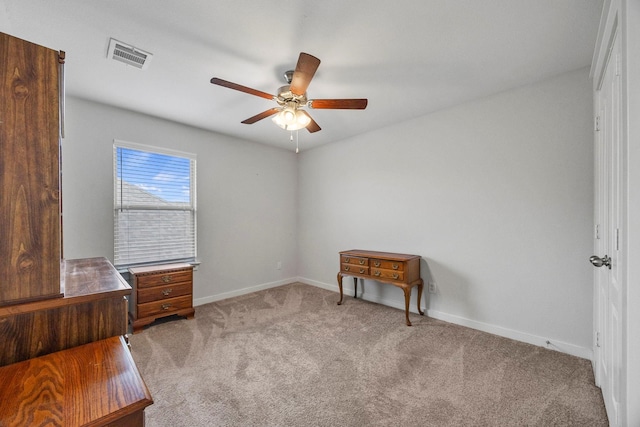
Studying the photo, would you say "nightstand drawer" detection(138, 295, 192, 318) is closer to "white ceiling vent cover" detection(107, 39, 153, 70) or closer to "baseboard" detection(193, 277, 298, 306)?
"baseboard" detection(193, 277, 298, 306)

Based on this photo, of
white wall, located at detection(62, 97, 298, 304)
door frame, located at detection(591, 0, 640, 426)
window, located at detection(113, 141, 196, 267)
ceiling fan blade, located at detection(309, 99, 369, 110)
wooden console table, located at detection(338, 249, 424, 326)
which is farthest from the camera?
window, located at detection(113, 141, 196, 267)

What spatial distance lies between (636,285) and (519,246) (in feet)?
5.60

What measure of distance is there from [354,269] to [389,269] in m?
0.50

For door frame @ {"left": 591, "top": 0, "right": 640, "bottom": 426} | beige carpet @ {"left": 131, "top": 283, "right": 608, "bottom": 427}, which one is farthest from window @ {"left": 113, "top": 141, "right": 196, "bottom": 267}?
door frame @ {"left": 591, "top": 0, "right": 640, "bottom": 426}

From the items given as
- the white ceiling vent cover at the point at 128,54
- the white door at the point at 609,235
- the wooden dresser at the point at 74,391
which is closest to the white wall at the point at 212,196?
the white ceiling vent cover at the point at 128,54

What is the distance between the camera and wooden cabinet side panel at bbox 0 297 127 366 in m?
0.99

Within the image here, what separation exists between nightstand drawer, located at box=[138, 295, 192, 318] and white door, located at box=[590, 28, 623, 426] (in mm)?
3518

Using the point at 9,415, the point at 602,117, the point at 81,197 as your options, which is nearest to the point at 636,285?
the point at 602,117

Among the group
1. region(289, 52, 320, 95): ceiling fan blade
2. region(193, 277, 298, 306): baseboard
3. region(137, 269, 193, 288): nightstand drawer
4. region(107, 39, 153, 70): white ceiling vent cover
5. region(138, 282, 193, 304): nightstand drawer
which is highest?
region(107, 39, 153, 70): white ceiling vent cover

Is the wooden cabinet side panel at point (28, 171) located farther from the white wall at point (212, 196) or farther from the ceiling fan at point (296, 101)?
the white wall at point (212, 196)

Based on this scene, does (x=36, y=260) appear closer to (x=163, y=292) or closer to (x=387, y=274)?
(x=163, y=292)

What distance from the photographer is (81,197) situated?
2.91 meters

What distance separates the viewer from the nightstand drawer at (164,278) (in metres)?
2.95

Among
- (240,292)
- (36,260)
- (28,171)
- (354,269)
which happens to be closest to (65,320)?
(36,260)
